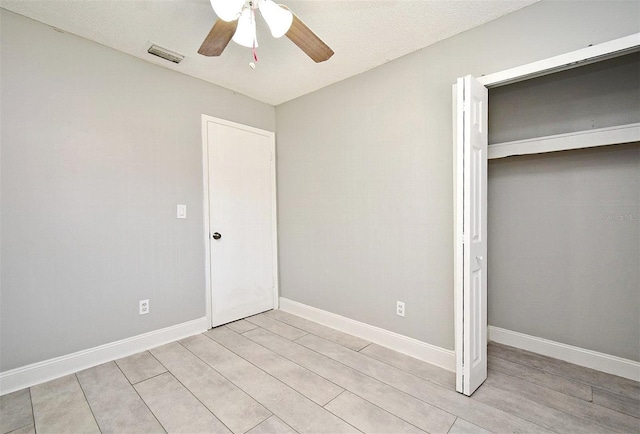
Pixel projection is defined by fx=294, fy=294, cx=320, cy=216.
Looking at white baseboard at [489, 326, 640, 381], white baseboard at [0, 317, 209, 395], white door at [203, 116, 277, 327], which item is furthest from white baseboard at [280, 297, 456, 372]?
white baseboard at [0, 317, 209, 395]

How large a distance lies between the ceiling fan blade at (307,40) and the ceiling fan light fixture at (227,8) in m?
0.30

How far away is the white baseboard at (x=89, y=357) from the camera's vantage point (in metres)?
2.03

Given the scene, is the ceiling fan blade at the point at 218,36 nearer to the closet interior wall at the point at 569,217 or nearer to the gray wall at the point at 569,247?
the closet interior wall at the point at 569,217

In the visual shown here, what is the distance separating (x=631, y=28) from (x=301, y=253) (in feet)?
10.1

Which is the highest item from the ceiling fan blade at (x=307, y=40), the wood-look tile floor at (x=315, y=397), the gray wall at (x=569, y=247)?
the ceiling fan blade at (x=307, y=40)

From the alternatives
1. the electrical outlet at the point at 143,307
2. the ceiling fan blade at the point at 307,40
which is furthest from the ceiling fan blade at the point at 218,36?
the electrical outlet at the point at 143,307

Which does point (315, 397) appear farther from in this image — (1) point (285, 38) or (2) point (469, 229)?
(1) point (285, 38)

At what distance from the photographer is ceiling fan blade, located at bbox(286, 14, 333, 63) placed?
166 cm

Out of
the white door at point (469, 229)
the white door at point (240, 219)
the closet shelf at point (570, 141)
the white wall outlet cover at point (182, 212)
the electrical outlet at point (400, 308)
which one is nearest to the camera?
the white door at point (469, 229)

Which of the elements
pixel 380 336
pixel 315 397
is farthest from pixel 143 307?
pixel 380 336

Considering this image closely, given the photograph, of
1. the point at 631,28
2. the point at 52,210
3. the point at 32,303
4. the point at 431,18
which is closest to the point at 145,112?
the point at 52,210

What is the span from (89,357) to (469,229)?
3007mm

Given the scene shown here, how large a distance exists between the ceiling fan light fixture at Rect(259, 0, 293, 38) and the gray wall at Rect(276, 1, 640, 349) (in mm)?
1331

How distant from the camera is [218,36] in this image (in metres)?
1.77
